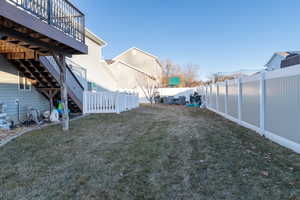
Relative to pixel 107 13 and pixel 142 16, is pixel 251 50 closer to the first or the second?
pixel 142 16

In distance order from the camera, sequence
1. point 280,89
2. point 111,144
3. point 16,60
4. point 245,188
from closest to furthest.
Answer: point 245,188 < point 280,89 < point 111,144 < point 16,60

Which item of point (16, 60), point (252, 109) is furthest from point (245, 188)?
point (16, 60)

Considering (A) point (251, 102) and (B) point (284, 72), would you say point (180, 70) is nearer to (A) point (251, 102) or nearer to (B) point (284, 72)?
(A) point (251, 102)

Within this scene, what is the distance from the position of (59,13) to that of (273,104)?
20.4 ft

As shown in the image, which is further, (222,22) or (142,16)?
(142,16)

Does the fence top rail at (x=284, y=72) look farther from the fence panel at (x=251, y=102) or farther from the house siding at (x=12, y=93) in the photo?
the house siding at (x=12, y=93)

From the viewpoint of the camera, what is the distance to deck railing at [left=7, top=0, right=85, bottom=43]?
4.16 meters

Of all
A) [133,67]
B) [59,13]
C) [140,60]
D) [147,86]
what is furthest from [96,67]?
[140,60]

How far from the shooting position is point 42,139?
4.88 metres

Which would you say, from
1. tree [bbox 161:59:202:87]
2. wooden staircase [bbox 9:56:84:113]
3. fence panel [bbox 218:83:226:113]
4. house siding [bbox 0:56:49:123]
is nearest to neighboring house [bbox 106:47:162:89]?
tree [bbox 161:59:202:87]

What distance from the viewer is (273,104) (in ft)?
13.6

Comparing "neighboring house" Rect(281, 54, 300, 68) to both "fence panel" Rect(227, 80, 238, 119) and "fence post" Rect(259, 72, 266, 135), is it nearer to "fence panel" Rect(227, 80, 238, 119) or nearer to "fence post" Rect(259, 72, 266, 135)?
"fence panel" Rect(227, 80, 238, 119)

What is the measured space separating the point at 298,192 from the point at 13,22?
5243 mm

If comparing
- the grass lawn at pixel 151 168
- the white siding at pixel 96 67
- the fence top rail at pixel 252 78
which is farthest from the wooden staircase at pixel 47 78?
the fence top rail at pixel 252 78
